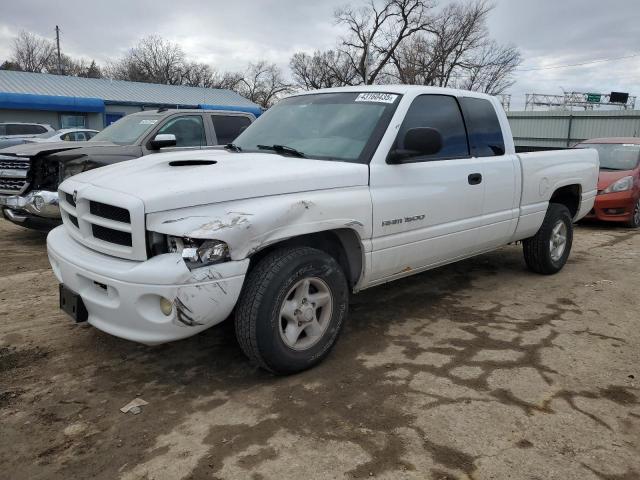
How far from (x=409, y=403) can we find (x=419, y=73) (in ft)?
140

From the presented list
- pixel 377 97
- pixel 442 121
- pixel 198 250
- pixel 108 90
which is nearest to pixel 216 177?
pixel 198 250

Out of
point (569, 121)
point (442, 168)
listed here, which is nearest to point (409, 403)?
point (442, 168)

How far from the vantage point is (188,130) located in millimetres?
7492

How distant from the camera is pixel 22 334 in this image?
3.94m

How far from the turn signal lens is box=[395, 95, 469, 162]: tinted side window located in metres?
2.08

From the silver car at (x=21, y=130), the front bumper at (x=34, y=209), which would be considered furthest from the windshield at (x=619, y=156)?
the silver car at (x=21, y=130)

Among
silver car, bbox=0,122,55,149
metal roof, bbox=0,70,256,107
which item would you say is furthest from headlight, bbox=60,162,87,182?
metal roof, bbox=0,70,256,107

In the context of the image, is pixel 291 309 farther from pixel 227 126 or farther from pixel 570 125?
pixel 570 125

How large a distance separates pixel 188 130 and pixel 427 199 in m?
4.60

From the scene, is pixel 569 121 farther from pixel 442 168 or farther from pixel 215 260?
pixel 215 260

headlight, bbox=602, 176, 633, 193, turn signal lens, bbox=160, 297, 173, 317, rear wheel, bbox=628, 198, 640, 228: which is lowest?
rear wheel, bbox=628, 198, 640, 228

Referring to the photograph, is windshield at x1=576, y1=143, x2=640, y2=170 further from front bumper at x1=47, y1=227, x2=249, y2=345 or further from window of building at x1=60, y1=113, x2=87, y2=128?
window of building at x1=60, y1=113, x2=87, y2=128

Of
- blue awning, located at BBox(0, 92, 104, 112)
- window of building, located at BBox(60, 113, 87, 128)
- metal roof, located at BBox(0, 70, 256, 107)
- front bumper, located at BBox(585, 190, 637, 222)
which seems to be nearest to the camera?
front bumper, located at BBox(585, 190, 637, 222)

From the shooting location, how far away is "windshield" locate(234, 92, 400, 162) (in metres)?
3.77
